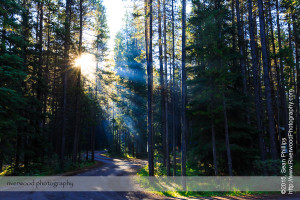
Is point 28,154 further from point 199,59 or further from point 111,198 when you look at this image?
point 199,59

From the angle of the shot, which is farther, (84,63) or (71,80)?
(71,80)

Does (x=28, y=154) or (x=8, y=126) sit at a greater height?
(x=8, y=126)

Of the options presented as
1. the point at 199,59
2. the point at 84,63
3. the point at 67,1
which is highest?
the point at 67,1

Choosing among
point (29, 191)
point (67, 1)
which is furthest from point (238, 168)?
point (67, 1)

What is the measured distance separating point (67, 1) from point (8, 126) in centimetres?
1466

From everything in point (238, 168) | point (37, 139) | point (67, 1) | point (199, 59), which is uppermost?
point (67, 1)

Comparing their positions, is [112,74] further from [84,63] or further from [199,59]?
[199,59]

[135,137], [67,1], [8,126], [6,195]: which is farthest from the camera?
[135,137]

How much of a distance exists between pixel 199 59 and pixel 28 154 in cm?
1634

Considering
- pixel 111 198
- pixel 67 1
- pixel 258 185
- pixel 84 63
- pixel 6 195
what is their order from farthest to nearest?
pixel 84 63 < pixel 67 1 < pixel 258 185 < pixel 111 198 < pixel 6 195

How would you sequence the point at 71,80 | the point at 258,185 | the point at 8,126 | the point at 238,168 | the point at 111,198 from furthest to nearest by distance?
the point at 71,80, the point at 238,168, the point at 258,185, the point at 8,126, the point at 111,198

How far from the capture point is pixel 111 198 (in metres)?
9.95

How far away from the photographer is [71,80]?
23.9 m

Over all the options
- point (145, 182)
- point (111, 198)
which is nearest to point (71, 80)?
point (145, 182)
